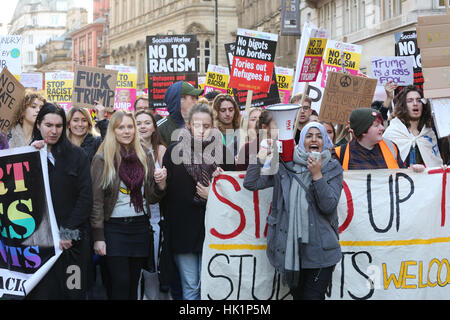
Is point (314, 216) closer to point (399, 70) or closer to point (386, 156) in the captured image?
point (386, 156)

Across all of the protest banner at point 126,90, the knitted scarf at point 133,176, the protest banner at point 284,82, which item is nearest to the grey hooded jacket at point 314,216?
the knitted scarf at point 133,176

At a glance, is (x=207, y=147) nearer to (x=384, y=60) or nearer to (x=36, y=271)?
(x=36, y=271)

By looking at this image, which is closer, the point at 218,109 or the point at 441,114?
the point at 441,114

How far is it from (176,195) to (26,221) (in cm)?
123

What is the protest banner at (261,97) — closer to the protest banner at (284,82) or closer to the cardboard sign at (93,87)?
the cardboard sign at (93,87)

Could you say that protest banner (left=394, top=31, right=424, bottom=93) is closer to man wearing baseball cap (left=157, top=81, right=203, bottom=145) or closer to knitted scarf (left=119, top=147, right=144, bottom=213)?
man wearing baseball cap (left=157, top=81, right=203, bottom=145)

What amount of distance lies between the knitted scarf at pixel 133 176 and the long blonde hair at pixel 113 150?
38 millimetres

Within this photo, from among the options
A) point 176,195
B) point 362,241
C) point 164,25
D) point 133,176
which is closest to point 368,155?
point 362,241

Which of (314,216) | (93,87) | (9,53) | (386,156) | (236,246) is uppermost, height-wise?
(9,53)

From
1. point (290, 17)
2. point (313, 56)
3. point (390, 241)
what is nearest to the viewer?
point (390, 241)

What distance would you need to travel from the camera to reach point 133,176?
5754mm

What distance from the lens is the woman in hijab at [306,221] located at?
4992mm

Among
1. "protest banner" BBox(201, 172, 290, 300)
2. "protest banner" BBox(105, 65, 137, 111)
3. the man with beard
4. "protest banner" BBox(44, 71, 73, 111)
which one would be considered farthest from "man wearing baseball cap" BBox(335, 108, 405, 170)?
"protest banner" BBox(105, 65, 137, 111)

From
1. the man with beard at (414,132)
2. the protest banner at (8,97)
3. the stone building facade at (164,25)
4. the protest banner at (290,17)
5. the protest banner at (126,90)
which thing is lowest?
the man with beard at (414,132)
